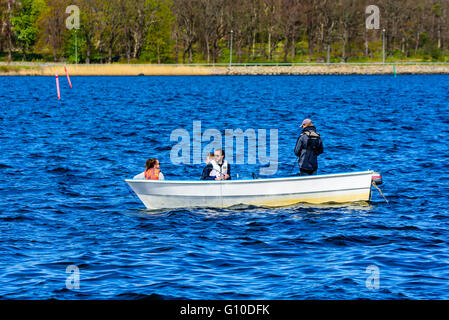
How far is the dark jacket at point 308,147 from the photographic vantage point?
19.0m

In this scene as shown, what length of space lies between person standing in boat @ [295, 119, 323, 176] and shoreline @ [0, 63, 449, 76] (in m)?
118

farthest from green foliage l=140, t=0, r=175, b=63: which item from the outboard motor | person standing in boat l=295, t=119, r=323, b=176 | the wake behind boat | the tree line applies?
the outboard motor

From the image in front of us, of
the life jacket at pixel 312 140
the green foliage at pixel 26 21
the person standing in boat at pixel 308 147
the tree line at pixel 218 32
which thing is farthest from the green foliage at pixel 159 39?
the life jacket at pixel 312 140

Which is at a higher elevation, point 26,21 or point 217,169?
point 26,21

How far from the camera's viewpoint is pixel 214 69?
13962 centimetres

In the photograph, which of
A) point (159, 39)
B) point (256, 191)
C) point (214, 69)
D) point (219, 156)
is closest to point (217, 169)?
point (219, 156)

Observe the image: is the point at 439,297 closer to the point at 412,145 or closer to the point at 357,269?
the point at 357,269

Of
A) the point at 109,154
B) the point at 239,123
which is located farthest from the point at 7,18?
the point at 109,154

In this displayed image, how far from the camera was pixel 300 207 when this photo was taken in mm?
19000

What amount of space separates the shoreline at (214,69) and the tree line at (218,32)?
4.87 meters

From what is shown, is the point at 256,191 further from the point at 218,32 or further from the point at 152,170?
the point at 218,32

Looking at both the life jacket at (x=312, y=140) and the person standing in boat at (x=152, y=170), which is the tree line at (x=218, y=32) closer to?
the life jacket at (x=312, y=140)

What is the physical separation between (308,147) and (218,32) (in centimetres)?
12793

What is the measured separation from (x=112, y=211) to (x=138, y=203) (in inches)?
56.2
